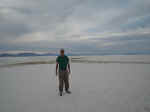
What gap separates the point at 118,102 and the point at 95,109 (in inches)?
48.8

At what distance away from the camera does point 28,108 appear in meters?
3.73

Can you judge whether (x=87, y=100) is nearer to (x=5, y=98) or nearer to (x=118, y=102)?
(x=118, y=102)

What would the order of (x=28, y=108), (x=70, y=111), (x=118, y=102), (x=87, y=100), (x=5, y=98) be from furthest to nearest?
(x=5, y=98) → (x=87, y=100) → (x=118, y=102) → (x=28, y=108) → (x=70, y=111)

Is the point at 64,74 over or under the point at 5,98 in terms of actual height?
over

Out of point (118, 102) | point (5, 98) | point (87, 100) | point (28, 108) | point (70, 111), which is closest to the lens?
point (70, 111)

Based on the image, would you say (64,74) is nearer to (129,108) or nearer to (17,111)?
(17,111)

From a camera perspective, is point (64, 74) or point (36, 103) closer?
point (36, 103)

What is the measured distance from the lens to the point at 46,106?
→ 3891 millimetres

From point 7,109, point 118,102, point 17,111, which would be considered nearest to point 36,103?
point 17,111

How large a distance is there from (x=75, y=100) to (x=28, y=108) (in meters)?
2.07

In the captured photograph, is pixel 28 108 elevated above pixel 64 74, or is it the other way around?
pixel 64 74

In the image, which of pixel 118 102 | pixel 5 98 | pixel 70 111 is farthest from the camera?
pixel 5 98

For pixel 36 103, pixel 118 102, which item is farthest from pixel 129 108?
pixel 36 103

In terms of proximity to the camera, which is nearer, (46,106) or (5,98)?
(46,106)
